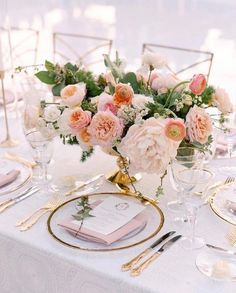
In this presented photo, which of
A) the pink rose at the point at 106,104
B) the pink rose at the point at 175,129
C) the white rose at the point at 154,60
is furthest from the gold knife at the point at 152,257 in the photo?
the white rose at the point at 154,60

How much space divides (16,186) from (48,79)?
14.0 inches

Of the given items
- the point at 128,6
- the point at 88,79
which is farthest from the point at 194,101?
the point at 128,6

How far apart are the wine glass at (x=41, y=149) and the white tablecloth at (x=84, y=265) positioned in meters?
0.10

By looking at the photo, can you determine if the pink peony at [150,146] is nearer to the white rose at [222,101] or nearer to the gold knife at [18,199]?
the white rose at [222,101]

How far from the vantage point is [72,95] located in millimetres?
1421

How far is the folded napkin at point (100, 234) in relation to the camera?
49.6 inches

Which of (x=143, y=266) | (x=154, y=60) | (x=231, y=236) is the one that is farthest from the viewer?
(x=154, y=60)

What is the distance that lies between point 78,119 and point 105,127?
83 mm

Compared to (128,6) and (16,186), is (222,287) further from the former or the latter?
(128,6)

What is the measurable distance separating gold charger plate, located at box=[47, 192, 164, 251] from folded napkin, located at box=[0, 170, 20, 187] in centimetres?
26

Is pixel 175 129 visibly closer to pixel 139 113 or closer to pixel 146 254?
pixel 139 113

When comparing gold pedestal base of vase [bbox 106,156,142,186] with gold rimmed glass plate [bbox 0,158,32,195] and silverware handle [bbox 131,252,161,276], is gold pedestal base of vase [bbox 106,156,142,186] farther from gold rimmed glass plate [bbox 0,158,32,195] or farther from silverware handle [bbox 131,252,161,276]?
silverware handle [bbox 131,252,161,276]

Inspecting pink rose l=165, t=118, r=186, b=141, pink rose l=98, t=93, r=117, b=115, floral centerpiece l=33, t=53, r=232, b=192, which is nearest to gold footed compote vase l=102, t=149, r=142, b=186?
floral centerpiece l=33, t=53, r=232, b=192

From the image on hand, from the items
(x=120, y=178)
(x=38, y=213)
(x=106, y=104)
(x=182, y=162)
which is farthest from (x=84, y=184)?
(x=182, y=162)
